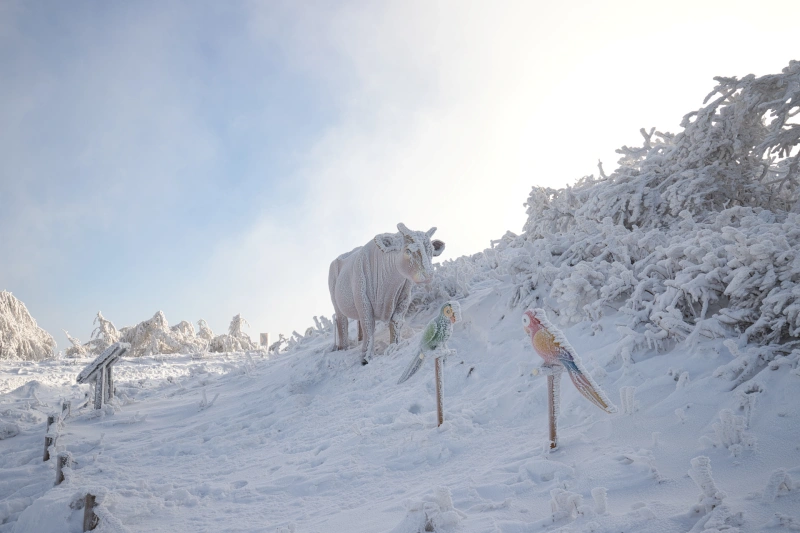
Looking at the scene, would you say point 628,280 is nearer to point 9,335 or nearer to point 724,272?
point 724,272

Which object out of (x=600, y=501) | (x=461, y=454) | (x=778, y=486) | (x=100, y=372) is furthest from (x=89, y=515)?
(x=100, y=372)

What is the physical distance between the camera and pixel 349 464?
11.9ft

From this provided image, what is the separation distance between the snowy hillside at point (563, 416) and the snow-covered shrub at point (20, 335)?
218 inches

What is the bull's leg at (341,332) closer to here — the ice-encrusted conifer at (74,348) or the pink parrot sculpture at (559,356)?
the pink parrot sculpture at (559,356)

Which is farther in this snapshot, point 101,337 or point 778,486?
point 101,337

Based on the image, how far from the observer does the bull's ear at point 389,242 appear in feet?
21.3

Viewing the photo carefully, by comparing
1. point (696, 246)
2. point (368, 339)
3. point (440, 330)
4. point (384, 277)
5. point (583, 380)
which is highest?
point (384, 277)

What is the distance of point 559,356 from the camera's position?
2.86 m

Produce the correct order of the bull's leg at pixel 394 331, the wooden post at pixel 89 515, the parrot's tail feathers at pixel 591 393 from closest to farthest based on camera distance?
the parrot's tail feathers at pixel 591 393
the wooden post at pixel 89 515
the bull's leg at pixel 394 331

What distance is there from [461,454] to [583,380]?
1.20 metres

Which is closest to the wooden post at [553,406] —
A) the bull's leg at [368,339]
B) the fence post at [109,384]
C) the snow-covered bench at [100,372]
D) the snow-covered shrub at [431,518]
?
the snow-covered shrub at [431,518]

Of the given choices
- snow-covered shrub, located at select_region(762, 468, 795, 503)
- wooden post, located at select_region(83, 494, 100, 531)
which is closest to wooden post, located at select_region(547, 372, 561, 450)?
snow-covered shrub, located at select_region(762, 468, 795, 503)

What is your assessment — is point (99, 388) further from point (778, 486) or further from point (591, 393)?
point (778, 486)

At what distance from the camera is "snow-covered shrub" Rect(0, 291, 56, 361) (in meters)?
11.0
